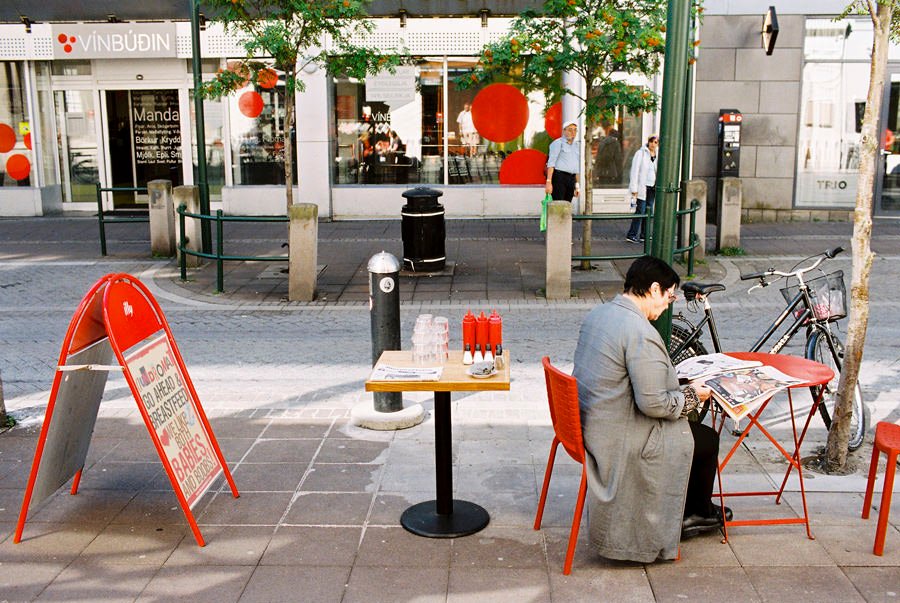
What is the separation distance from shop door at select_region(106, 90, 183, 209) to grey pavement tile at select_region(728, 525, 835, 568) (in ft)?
53.7

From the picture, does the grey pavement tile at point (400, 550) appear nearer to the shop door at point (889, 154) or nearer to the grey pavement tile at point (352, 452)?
the grey pavement tile at point (352, 452)

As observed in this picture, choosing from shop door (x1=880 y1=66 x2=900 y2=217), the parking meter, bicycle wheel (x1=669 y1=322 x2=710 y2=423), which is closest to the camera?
bicycle wheel (x1=669 y1=322 x2=710 y2=423)

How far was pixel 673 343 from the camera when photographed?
6.85m

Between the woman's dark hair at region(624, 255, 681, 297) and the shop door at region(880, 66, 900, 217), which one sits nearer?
the woman's dark hair at region(624, 255, 681, 297)

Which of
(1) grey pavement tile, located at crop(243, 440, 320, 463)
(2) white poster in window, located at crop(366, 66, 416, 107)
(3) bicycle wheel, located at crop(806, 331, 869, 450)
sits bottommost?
(1) grey pavement tile, located at crop(243, 440, 320, 463)

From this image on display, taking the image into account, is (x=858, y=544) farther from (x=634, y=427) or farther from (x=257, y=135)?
(x=257, y=135)

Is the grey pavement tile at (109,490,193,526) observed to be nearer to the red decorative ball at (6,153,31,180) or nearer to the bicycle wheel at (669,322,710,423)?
the bicycle wheel at (669,322,710,423)

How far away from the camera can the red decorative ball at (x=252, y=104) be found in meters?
Answer: 18.4

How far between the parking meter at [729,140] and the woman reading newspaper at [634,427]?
41.7 ft

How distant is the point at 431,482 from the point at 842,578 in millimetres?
2370

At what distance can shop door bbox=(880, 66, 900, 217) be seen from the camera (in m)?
17.4

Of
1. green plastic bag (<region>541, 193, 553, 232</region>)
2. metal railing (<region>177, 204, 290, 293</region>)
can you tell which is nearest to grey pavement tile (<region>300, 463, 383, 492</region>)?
metal railing (<region>177, 204, 290, 293</region>)

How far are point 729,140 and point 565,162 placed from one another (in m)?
4.06

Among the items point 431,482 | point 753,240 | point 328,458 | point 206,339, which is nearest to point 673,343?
point 431,482
